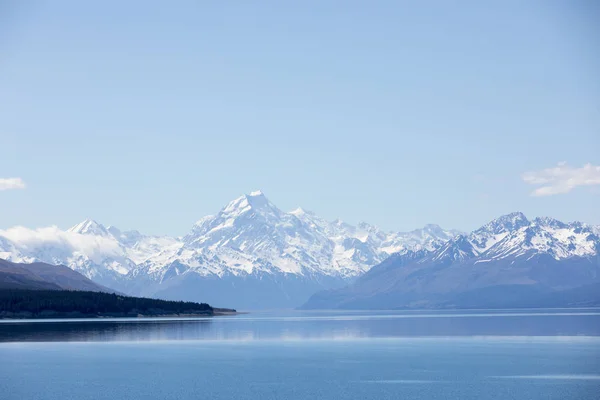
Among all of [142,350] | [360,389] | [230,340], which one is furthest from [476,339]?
[360,389]

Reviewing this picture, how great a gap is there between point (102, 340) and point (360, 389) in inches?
3654

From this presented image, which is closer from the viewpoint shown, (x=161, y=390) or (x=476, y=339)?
(x=161, y=390)

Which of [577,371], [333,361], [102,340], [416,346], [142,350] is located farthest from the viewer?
[102,340]

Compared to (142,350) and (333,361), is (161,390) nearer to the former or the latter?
(333,361)

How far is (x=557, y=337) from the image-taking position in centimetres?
18125

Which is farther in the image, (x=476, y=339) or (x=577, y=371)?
(x=476, y=339)

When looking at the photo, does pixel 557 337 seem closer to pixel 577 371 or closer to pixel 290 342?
pixel 290 342

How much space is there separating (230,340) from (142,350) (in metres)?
37.1

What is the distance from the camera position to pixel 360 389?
99938 millimetres

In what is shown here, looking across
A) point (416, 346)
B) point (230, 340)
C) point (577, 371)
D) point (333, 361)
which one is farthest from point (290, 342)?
point (577, 371)

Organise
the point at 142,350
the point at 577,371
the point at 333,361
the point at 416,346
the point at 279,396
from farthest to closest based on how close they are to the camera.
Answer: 1. the point at 416,346
2. the point at 142,350
3. the point at 333,361
4. the point at 577,371
5. the point at 279,396

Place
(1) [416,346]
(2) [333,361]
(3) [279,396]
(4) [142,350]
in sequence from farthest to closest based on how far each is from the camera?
1. (1) [416,346]
2. (4) [142,350]
3. (2) [333,361]
4. (3) [279,396]

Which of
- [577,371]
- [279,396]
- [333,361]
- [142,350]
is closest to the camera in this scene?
[279,396]

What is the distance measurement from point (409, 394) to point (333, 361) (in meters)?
37.8
